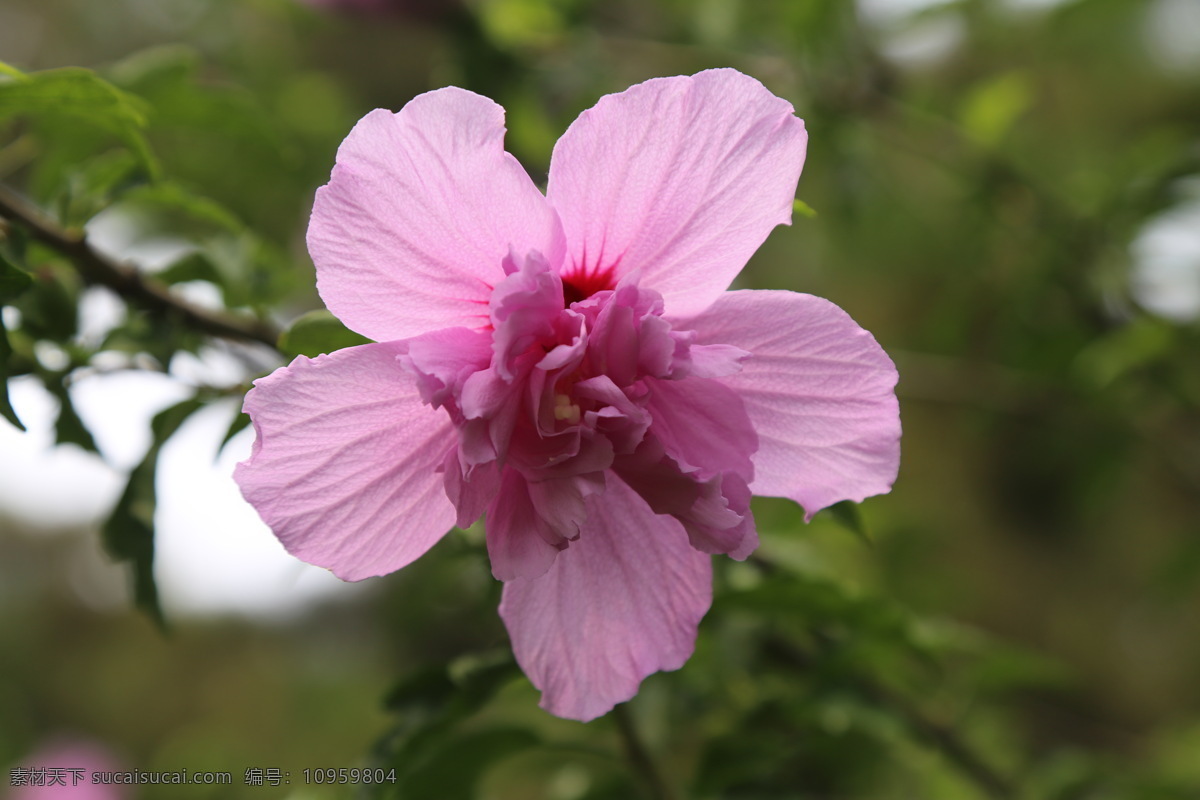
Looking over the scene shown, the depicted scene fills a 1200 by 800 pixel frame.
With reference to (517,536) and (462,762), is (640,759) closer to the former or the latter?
(462,762)

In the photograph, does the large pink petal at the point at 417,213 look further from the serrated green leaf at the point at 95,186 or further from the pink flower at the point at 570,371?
the serrated green leaf at the point at 95,186

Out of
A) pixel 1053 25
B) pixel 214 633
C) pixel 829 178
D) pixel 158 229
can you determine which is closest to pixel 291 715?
pixel 214 633

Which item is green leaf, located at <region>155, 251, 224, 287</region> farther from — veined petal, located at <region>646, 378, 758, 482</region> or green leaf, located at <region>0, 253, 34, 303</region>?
veined petal, located at <region>646, 378, 758, 482</region>

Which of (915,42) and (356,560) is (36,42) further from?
(356,560)

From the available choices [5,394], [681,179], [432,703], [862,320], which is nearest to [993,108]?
[681,179]

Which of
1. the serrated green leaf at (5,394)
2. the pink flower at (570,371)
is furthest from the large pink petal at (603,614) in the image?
the serrated green leaf at (5,394)

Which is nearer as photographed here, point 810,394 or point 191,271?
point 810,394

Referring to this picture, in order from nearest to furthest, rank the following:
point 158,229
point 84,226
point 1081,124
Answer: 1. point 84,226
2. point 158,229
3. point 1081,124
